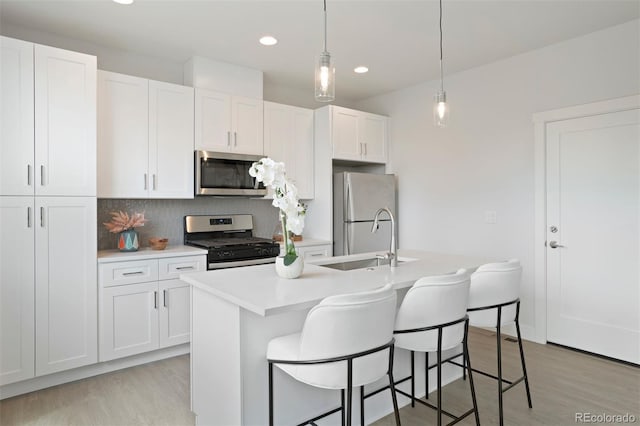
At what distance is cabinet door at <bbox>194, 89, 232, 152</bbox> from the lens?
3.67 m

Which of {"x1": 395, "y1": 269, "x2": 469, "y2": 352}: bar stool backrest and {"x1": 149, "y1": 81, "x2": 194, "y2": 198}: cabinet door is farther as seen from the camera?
{"x1": 149, "y1": 81, "x2": 194, "y2": 198}: cabinet door

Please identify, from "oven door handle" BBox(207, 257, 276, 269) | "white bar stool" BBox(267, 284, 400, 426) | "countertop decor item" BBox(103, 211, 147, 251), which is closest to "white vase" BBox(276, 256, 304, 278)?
"white bar stool" BBox(267, 284, 400, 426)

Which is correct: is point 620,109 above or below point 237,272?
above

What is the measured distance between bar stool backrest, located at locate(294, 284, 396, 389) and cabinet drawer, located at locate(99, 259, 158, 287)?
2.02m

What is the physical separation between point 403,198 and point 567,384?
2588 millimetres

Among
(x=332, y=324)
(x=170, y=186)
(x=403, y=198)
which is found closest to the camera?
(x=332, y=324)

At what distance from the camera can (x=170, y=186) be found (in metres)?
3.55

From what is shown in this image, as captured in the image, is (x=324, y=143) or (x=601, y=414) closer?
(x=601, y=414)

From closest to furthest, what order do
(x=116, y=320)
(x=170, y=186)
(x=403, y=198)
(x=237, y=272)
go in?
1. (x=237, y=272)
2. (x=116, y=320)
3. (x=170, y=186)
4. (x=403, y=198)

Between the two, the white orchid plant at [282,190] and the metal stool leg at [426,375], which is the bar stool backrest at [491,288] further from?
the white orchid plant at [282,190]

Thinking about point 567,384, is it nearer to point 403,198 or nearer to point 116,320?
point 403,198

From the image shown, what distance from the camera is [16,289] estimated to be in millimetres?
2635

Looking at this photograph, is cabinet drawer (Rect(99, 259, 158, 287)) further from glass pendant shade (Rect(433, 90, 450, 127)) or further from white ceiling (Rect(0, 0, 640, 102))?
glass pendant shade (Rect(433, 90, 450, 127))

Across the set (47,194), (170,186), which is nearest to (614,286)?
(170,186)
